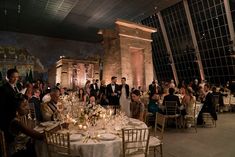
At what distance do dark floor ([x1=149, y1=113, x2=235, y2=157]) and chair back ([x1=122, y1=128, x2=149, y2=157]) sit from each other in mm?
1455

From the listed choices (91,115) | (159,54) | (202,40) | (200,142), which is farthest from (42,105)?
(159,54)

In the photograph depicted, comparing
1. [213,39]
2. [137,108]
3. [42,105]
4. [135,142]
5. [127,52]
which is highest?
[213,39]

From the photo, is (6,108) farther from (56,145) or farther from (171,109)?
(171,109)

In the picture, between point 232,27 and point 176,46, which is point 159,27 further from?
point 232,27

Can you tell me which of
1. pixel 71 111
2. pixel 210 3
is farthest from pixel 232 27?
pixel 71 111

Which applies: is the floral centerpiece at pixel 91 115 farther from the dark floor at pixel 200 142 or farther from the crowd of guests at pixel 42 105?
the dark floor at pixel 200 142

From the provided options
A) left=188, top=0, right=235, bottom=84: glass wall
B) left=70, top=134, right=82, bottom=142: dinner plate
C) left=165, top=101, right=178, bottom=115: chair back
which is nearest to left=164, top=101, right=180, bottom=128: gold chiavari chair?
left=165, top=101, right=178, bottom=115: chair back

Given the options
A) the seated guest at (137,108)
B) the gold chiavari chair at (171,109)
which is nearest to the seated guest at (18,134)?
the seated guest at (137,108)

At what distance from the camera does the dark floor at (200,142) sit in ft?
13.6

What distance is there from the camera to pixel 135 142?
272 cm

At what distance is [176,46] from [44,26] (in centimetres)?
1166

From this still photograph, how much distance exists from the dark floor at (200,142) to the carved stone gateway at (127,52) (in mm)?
4581

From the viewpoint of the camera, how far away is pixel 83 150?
2.49 meters

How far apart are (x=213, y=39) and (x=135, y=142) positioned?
13.9 meters
